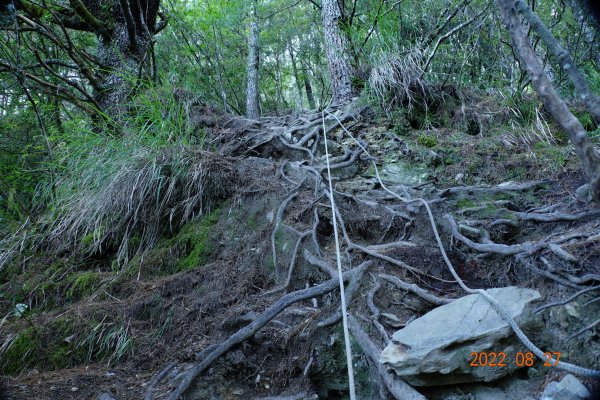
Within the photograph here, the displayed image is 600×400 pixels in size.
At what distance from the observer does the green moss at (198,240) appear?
3238 mm

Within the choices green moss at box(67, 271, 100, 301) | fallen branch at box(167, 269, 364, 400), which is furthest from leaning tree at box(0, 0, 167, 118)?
fallen branch at box(167, 269, 364, 400)

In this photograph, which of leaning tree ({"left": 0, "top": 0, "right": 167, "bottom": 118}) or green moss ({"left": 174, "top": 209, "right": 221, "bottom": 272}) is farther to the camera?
leaning tree ({"left": 0, "top": 0, "right": 167, "bottom": 118})

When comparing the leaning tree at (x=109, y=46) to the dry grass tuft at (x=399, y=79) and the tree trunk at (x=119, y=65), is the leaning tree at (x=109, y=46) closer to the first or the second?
the tree trunk at (x=119, y=65)

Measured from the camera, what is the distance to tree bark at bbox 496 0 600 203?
1091 millimetres

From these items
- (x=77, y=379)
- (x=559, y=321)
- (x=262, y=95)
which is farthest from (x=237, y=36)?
(x=559, y=321)

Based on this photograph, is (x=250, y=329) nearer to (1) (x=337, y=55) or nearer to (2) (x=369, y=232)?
(2) (x=369, y=232)

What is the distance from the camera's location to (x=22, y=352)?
99.1 inches

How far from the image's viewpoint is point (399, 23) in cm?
516

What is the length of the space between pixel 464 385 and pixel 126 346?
1.98 metres

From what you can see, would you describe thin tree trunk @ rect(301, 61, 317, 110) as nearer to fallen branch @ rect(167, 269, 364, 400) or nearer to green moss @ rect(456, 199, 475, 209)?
green moss @ rect(456, 199, 475, 209)

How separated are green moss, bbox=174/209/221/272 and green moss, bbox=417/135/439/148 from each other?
2181 mm

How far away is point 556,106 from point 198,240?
9.09ft

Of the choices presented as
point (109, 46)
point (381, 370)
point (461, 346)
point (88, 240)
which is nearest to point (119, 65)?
point (109, 46)

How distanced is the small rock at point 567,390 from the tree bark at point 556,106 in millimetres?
679
